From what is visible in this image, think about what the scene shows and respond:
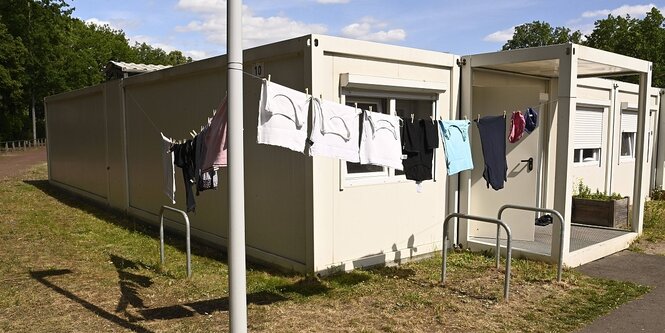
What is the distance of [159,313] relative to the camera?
197 inches

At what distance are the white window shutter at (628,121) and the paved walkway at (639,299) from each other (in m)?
6.24

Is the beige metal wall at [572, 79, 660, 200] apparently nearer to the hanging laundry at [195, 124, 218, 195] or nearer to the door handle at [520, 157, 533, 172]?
the door handle at [520, 157, 533, 172]

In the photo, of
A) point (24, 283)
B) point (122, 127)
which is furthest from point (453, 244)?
point (122, 127)

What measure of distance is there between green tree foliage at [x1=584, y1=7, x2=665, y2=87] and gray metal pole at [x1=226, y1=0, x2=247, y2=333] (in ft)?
87.6

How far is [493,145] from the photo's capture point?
6.46 metres

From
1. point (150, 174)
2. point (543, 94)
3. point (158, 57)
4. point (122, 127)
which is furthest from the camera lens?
point (158, 57)

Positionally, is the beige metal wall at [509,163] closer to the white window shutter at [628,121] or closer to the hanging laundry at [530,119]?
the hanging laundry at [530,119]

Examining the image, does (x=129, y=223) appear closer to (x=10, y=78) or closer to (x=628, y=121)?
(x=628, y=121)

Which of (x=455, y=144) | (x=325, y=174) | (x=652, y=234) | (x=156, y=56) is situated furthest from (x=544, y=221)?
(x=156, y=56)

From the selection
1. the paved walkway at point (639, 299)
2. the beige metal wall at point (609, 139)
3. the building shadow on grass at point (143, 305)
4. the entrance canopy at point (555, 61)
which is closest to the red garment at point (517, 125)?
the entrance canopy at point (555, 61)

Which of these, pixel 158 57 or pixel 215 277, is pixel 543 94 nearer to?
pixel 215 277

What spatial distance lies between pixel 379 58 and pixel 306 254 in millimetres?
2598

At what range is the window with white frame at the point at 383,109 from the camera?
6.41 meters

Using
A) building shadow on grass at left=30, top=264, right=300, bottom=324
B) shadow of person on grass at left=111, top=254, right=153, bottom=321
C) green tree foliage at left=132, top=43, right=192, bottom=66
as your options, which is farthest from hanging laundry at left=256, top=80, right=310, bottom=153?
green tree foliage at left=132, top=43, right=192, bottom=66
